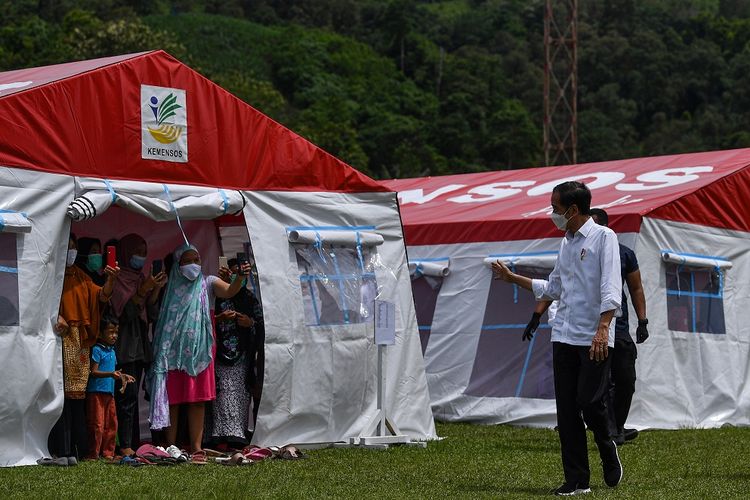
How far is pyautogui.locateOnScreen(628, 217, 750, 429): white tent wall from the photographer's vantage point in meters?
12.3

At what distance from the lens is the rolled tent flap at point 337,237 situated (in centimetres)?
1016

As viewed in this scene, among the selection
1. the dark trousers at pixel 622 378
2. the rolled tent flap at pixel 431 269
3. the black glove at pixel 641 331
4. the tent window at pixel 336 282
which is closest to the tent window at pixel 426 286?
the rolled tent flap at pixel 431 269

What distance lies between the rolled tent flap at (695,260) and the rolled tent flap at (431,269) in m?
2.38

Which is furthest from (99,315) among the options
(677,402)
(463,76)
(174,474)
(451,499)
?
(463,76)

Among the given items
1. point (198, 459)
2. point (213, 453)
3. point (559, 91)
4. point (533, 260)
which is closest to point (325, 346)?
point (213, 453)

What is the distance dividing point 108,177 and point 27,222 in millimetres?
806

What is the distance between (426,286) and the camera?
1410 centimetres

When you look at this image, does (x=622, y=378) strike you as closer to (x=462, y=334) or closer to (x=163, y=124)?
(x=462, y=334)

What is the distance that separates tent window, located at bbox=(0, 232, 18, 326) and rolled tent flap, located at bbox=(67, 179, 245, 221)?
1.55 feet

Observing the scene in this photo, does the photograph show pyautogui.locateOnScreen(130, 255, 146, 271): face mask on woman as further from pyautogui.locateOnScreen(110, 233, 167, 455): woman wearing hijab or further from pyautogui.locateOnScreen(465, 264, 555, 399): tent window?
pyautogui.locateOnScreen(465, 264, 555, 399): tent window

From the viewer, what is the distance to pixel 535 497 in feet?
23.6

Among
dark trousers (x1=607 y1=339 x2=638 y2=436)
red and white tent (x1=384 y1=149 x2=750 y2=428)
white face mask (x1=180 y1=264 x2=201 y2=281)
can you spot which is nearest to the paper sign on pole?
white face mask (x1=180 y1=264 x2=201 y2=281)

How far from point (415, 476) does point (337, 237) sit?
2.65 m

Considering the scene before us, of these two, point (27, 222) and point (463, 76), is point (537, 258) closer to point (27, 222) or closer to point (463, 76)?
point (27, 222)
